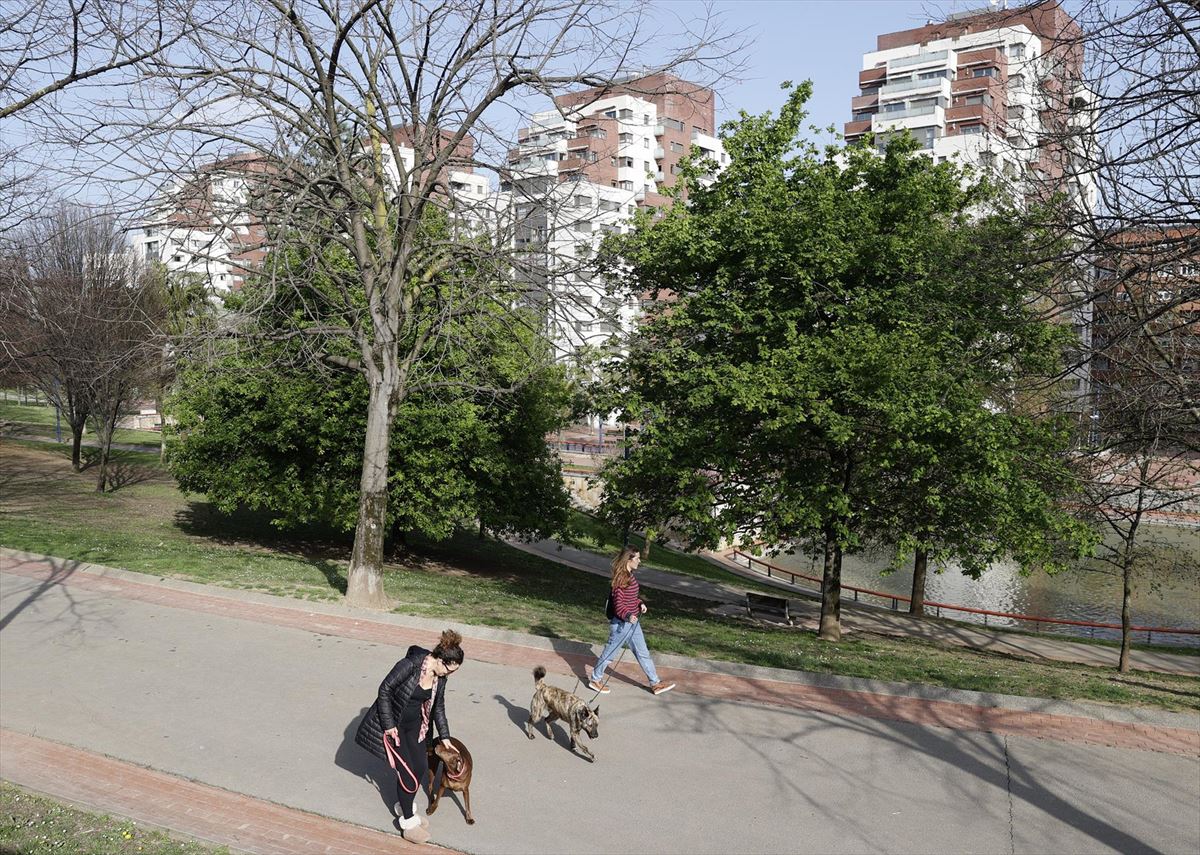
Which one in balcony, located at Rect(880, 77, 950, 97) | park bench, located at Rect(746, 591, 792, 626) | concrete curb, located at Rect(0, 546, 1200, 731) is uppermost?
balcony, located at Rect(880, 77, 950, 97)

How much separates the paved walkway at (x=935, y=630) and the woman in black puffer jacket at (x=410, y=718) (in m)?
14.0

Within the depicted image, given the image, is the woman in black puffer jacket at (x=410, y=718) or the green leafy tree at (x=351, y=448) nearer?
the woman in black puffer jacket at (x=410, y=718)

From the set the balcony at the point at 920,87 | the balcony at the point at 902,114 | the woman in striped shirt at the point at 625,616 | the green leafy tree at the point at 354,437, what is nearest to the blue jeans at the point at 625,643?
the woman in striped shirt at the point at 625,616

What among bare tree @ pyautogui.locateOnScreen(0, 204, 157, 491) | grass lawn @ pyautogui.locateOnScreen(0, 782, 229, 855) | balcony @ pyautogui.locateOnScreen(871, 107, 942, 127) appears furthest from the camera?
balcony @ pyautogui.locateOnScreen(871, 107, 942, 127)

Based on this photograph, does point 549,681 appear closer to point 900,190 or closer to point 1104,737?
point 1104,737

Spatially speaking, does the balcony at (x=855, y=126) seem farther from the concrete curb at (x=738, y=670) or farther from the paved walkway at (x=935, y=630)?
the concrete curb at (x=738, y=670)

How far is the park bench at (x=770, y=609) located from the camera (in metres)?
19.6

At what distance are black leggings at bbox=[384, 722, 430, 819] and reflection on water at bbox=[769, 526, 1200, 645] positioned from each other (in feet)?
74.3

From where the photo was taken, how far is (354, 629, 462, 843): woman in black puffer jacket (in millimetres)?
6383

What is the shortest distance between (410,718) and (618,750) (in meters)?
2.41

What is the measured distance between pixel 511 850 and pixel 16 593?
9.23 meters

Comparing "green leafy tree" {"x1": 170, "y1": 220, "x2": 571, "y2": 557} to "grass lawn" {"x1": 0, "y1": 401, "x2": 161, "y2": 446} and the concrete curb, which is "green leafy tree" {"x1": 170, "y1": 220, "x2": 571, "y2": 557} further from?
"grass lawn" {"x1": 0, "y1": 401, "x2": 161, "y2": 446}

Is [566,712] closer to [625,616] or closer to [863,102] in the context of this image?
[625,616]

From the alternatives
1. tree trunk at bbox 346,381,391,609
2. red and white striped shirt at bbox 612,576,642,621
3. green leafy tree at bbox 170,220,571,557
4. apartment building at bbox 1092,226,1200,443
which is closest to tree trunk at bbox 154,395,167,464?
green leafy tree at bbox 170,220,571,557
